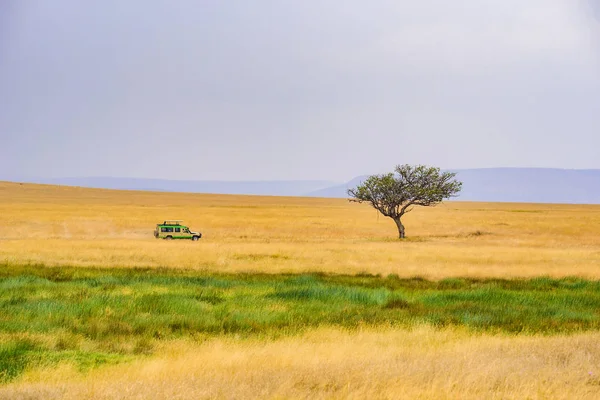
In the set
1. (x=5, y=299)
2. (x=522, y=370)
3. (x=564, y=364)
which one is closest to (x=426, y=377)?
(x=522, y=370)

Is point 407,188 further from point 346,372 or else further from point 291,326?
point 346,372

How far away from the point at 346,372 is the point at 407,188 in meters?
48.0

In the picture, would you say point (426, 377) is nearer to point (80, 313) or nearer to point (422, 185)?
point (80, 313)

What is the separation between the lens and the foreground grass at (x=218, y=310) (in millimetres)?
12820

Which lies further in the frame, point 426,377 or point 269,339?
point 269,339

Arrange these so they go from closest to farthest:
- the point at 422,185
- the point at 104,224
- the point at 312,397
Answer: the point at 312,397
the point at 422,185
the point at 104,224

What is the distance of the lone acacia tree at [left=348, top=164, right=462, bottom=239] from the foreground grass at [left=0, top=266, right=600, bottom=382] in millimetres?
30663

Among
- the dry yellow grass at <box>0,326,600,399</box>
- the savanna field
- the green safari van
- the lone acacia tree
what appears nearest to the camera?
the dry yellow grass at <box>0,326,600,399</box>

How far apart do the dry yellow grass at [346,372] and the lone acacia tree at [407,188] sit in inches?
1693

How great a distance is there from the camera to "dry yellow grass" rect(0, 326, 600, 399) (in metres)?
7.93

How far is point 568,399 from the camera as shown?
25.9 ft

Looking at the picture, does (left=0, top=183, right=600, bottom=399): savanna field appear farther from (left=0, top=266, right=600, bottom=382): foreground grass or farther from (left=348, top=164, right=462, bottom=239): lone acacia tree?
(left=348, top=164, right=462, bottom=239): lone acacia tree

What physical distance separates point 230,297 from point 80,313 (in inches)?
192

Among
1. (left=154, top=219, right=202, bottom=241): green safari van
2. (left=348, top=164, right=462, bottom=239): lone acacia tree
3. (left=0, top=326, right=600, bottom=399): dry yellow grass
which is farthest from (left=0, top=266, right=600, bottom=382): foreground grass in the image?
(left=348, top=164, right=462, bottom=239): lone acacia tree
